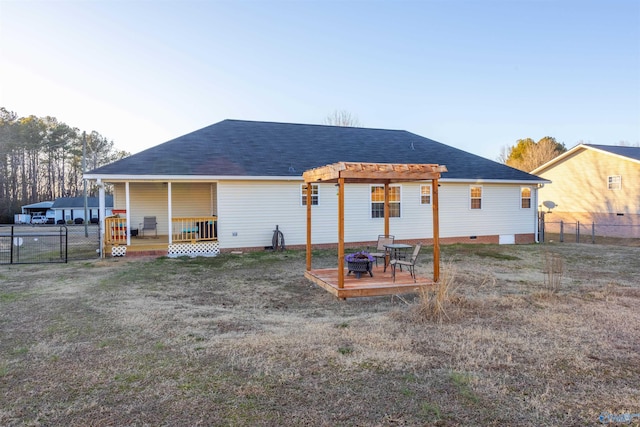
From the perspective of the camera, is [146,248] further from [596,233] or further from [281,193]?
[596,233]

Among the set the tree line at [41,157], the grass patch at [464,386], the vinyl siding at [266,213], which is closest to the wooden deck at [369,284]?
the grass patch at [464,386]

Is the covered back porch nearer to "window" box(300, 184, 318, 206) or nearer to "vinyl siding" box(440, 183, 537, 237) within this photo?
"window" box(300, 184, 318, 206)

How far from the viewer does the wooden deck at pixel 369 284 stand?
22.5 ft

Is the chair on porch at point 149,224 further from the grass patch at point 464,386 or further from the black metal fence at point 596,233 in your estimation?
the black metal fence at point 596,233

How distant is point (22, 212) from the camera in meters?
44.7

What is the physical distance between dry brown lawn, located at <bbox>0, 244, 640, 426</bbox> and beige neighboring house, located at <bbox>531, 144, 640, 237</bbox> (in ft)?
53.4

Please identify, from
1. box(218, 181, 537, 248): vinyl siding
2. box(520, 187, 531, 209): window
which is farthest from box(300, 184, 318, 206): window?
box(520, 187, 531, 209): window

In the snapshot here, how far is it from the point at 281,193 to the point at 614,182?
63.3 ft

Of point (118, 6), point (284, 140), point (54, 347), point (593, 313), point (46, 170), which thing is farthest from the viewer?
point (46, 170)

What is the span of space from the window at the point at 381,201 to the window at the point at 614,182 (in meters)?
14.5

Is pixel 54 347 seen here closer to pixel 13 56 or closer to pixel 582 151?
pixel 13 56

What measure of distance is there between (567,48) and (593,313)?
15896mm

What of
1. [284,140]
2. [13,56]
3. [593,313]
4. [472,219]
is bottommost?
[593,313]

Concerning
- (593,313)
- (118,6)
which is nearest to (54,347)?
(593,313)
